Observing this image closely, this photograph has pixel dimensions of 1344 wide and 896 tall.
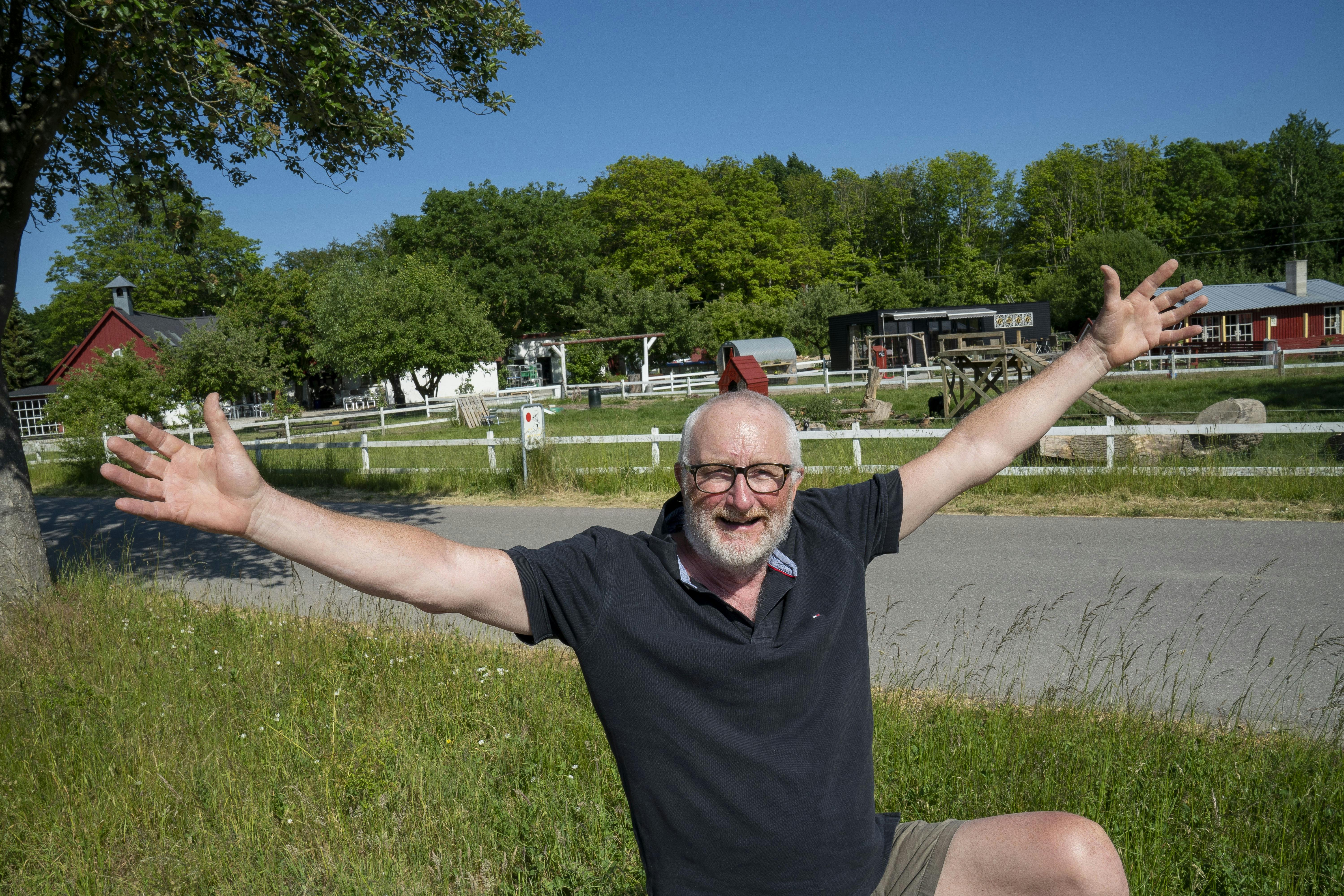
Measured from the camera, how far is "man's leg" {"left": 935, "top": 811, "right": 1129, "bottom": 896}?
6.99 ft

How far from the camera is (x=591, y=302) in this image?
5859cm

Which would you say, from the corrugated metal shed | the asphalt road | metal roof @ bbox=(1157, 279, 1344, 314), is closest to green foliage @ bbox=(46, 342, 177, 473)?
the asphalt road

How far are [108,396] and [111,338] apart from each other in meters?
30.1

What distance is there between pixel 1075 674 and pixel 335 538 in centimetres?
472

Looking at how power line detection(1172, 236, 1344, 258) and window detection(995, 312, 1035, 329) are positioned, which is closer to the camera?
window detection(995, 312, 1035, 329)

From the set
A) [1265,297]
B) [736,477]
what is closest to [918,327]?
[1265,297]

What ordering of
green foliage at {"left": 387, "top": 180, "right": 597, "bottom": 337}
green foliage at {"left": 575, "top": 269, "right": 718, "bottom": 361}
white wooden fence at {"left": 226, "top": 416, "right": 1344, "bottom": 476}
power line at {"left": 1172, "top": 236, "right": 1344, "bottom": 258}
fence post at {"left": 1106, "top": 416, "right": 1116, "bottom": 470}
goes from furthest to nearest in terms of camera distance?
power line at {"left": 1172, "top": 236, "right": 1344, "bottom": 258}
green foliage at {"left": 387, "top": 180, "right": 597, "bottom": 337}
green foliage at {"left": 575, "top": 269, "right": 718, "bottom": 361}
fence post at {"left": 1106, "top": 416, "right": 1116, "bottom": 470}
white wooden fence at {"left": 226, "top": 416, "right": 1344, "bottom": 476}

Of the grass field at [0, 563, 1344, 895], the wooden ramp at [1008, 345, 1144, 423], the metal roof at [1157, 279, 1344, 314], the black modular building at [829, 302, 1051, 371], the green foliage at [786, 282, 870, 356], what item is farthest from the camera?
the green foliage at [786, 282, 870, 356]

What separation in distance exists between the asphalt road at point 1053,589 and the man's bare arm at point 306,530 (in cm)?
319

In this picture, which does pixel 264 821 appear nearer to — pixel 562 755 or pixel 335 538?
pixel 562 755

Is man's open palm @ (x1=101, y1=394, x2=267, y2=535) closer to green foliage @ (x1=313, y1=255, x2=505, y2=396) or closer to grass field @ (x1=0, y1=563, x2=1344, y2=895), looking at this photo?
grass field @ (x1=0, y1=563, x2=1344, y2=895)

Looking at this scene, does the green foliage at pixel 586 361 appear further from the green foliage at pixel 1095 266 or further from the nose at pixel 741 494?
the nose at pixel 741 494

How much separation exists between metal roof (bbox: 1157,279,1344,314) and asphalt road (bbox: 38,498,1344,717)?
50936mm

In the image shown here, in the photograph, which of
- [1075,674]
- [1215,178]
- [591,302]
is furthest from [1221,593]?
[1215,178]
